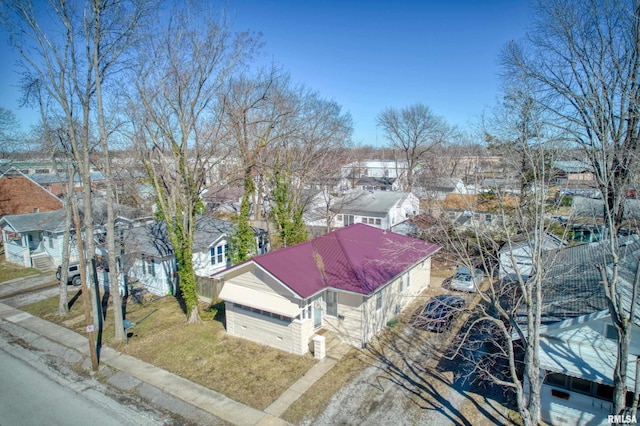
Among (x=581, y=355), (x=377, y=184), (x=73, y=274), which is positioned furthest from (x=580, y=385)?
(x=377, y=184)

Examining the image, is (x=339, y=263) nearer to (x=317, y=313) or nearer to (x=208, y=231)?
(x=317, y=313)

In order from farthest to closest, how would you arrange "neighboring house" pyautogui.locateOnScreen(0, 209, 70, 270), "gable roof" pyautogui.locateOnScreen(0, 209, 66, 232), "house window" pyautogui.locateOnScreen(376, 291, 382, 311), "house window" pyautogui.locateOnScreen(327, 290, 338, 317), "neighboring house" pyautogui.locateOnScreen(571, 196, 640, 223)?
"neighboring house" pyautogui.locateOnScreen(0, 209, 70, 270), "gable roof" pyautogui.locateOnScreen(0, 209, 66, 232), "house window" pyautogui.locateOnScreen(376, 291, 382, 311), "house window" pyautogui.locateOnScreen(327, 290, 338, 317), "neighboring house" pyautogui.locateOnScreen(571, 196, 640, 223)

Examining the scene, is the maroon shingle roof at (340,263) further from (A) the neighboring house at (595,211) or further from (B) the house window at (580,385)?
(B) the house window at (580,385)

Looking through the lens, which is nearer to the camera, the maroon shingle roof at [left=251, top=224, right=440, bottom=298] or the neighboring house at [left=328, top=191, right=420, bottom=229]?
the maroon shingle roof at [left=251, top=224, right=440, bottom=298]

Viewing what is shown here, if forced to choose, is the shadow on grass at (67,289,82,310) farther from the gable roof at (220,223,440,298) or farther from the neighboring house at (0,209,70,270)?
the gable roof at (220,223,440,298)

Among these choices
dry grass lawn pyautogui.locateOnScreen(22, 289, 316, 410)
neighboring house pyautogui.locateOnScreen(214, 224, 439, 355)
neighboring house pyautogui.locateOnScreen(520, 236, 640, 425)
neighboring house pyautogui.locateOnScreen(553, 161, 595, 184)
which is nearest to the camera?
neighboring house pyautogui.locateOnScreen(520, 236, 640, 425)

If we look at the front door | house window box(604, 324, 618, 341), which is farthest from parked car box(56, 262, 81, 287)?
house window box(604, 324, 618, 341)

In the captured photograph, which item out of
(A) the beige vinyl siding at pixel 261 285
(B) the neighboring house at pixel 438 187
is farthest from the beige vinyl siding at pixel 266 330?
(B) the neighboring house at pixel 438 187
